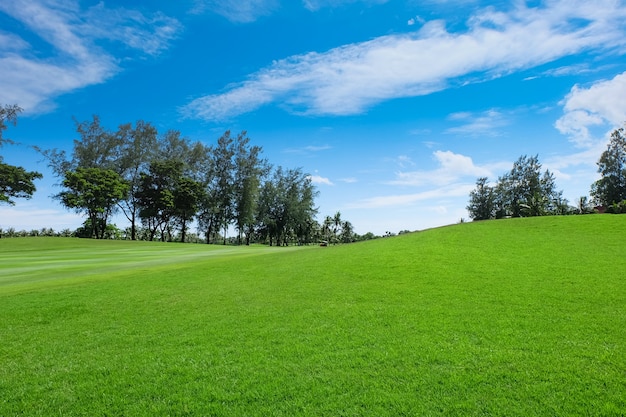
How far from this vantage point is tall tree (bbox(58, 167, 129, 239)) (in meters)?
46.9

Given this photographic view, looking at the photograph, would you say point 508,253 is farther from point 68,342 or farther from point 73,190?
point 73,190

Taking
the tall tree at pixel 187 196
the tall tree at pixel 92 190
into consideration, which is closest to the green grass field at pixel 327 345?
the tall tree at pixel 92 190

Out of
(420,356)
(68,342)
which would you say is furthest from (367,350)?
(68,342)

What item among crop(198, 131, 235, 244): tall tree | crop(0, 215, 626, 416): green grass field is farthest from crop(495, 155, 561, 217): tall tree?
crop(0, 215, 626, 416): green grass field

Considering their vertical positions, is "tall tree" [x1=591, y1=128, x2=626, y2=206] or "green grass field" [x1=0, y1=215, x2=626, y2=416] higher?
"tall tree" [x1=591, y1=128, x2=626, y2=206]

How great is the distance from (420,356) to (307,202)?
67635mm

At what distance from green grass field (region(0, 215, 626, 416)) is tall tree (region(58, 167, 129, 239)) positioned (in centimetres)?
4189

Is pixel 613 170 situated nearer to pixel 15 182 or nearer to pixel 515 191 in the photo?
pixel 515 191

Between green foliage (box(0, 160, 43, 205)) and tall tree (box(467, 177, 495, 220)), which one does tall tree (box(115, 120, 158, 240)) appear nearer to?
green foliage (box(0, 160, 43, 205))

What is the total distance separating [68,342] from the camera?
626cm

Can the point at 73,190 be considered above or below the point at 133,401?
above

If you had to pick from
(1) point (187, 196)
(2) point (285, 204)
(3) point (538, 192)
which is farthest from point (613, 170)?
(1) point (187, 196)

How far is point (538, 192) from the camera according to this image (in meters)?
67.8

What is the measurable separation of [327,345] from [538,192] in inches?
2983
